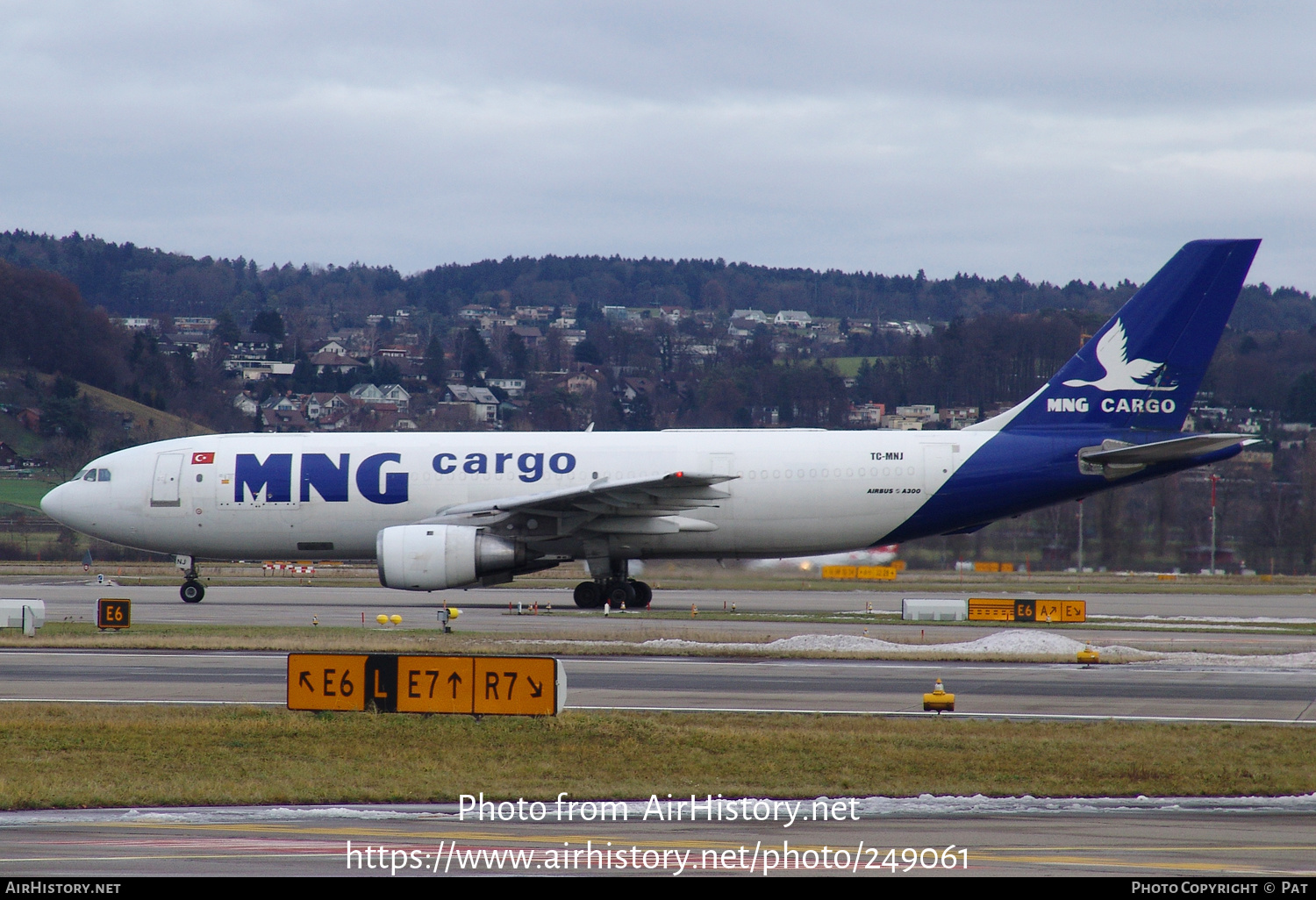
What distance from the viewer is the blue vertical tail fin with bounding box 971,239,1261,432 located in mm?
30141

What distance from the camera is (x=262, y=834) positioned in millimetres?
10047

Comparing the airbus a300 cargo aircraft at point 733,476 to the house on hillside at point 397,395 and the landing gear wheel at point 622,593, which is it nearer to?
the landing gear wheel at point 622,593

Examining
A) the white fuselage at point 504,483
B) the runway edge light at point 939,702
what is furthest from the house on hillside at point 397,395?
the runway edge light at point 939,702

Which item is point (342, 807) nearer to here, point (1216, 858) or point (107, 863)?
point (107, 863)

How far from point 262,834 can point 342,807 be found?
1372 millimetres

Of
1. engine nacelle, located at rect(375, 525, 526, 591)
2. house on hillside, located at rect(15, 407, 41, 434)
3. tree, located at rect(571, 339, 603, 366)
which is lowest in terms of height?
engine nacelle, located at rect(375, 525, 526, 591)

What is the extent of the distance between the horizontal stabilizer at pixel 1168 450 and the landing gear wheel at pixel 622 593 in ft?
38.0

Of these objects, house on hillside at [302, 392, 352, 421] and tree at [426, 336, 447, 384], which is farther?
tree at [426, 336, 447, 384]

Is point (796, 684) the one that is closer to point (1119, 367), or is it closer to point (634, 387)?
point (1119, 367)

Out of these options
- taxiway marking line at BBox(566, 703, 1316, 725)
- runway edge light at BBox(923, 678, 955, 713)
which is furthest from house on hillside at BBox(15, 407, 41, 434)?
runway edge light at BBox(923, 678, 955, 713)

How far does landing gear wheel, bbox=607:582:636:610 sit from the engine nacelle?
12.2 feet

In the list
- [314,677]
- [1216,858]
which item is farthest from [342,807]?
[1216,858]

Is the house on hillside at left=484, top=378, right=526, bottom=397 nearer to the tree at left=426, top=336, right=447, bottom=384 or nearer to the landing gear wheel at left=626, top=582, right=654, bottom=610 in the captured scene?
the tree at left=426, top=336, right=447, bottom=384

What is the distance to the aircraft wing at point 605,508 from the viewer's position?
28703mm
